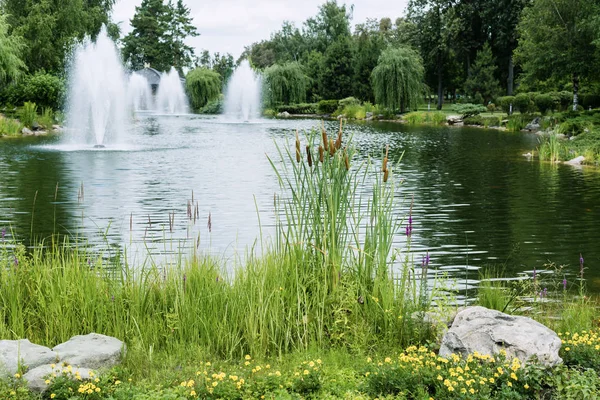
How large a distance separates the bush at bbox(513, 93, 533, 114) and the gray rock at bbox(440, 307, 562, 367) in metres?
37.2

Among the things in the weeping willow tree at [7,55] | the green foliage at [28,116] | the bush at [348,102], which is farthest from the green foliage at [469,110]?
the weeping willow tree at [7,55]

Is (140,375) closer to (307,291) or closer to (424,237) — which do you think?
(307,291)

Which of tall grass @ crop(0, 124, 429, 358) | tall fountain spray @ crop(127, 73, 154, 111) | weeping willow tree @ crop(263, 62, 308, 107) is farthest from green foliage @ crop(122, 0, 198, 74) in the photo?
tall grass @ crop(0, 124, 429, 358)

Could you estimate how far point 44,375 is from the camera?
4121 millimetres

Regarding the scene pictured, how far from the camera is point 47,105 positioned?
36.5 m

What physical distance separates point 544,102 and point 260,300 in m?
37.6

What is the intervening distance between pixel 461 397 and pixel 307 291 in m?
1.80

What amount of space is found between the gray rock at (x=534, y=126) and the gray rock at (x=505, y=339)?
32.9 meters

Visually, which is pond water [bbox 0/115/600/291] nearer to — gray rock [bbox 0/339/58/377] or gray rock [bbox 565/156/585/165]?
gray rock [bbox 565/156/585/165]

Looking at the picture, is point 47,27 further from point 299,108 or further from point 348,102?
point 348,102

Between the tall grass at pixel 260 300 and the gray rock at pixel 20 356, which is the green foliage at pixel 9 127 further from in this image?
the gray rock at pixel 20 356

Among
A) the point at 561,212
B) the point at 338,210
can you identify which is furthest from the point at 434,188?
the point at 338,210

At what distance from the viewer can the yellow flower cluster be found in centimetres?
462

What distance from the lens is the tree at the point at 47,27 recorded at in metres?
39.4
